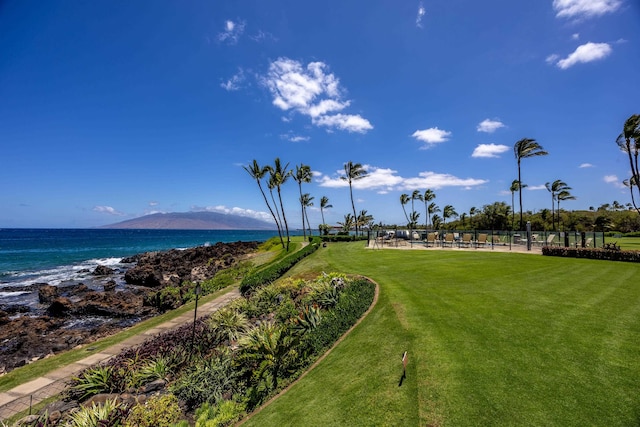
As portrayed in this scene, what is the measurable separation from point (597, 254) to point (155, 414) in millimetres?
20903

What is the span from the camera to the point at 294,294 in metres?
12.5

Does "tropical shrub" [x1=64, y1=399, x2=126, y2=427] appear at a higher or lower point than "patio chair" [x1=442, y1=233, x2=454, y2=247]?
lower

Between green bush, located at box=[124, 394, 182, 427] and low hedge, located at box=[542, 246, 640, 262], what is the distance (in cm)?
2037

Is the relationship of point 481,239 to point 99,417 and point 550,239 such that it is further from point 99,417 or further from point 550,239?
point 99,417

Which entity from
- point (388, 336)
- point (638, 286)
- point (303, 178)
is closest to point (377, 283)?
point (388, 336)

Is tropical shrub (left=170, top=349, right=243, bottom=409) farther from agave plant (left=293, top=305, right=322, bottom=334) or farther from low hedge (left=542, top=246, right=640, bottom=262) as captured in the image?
low hedge (left=542, top=246, right=640, bottom=262)

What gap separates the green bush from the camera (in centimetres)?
549

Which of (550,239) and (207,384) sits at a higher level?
(550,239)

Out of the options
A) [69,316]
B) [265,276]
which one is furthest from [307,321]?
[69,316]

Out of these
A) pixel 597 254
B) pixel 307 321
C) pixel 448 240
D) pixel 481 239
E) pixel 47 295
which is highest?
pixel 481 239

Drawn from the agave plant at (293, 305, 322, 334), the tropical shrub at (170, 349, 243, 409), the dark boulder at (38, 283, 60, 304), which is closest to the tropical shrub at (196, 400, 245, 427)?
the tropical shrub at (170, 349, 243, 409)

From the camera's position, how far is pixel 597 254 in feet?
50.9

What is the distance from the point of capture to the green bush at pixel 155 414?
5488 millimetres

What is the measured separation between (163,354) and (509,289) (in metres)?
10.9
